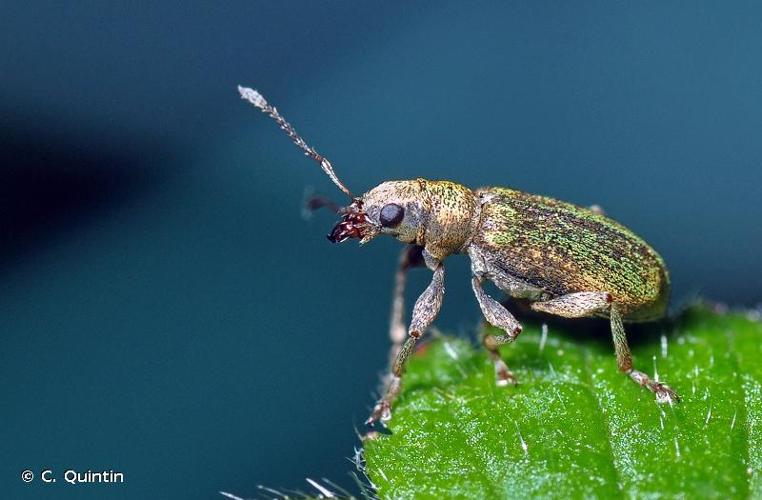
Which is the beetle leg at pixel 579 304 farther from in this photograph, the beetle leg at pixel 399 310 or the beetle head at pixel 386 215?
the beetle leg at pixel 399 310

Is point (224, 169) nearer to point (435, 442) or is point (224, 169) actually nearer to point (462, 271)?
point (462, 271)

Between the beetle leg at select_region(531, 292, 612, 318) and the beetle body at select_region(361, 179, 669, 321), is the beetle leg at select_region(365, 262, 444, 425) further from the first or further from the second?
the beetle leg at select_region(531, 292, 612, 318)

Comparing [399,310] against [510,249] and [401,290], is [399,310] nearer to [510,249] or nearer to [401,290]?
[401,290]

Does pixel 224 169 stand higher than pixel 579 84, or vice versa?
pixel 579 84

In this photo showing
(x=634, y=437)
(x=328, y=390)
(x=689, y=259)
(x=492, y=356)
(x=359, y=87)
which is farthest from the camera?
(x=359, y=87)

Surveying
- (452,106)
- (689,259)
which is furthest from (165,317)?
(689,259)

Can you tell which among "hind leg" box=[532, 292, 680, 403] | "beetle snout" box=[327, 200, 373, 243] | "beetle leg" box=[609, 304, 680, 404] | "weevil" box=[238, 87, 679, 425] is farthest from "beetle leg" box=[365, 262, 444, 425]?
"beetle leg" box=[609, 304, 680, 404]

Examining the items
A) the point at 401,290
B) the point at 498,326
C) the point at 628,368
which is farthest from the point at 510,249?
the point at 401,290
